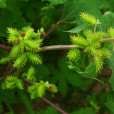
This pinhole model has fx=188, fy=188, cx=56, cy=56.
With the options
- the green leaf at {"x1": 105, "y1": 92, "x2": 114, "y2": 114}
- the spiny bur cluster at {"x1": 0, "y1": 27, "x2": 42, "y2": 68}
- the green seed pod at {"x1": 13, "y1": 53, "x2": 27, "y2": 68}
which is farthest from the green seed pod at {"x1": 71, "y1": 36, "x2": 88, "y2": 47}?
the green leaf at {"x1": 105, "y1": 92, "x2": 114, "y2": 114}

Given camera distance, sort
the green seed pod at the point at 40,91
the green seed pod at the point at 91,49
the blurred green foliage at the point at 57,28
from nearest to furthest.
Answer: the green seed pod at the point at 91,49 → the green seed pod at the point at 40,91 → the blurred green foliage at the point at 57,28

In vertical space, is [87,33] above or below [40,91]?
above

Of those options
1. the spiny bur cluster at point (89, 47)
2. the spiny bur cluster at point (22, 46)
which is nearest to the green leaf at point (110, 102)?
the spiny bur cluster at point (89, 47)

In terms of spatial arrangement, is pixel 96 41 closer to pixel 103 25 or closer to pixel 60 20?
pixel 103 25

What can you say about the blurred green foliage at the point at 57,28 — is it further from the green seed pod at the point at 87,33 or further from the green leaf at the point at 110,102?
the green seed pod at the point at 87,33

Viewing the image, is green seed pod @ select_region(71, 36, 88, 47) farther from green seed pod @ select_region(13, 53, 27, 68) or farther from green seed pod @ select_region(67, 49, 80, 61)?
green seed pod @ select_region(13, 53, 27, 68)

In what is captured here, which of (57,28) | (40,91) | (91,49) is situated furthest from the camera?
(57,28)

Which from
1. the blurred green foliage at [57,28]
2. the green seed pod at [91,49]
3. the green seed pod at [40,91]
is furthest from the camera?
the blurred green foliage at [57,28]

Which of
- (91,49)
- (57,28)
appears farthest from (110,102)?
(57,28)

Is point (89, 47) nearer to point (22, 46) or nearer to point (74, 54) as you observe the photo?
point (74, 54)

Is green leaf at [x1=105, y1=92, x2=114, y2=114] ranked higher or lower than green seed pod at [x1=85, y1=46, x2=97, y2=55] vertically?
lower

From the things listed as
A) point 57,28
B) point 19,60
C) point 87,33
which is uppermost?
point 57,28
